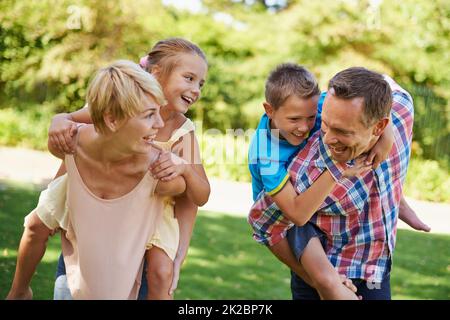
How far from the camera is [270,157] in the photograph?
2902mm

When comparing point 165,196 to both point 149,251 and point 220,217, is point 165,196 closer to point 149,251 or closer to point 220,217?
point 149,251

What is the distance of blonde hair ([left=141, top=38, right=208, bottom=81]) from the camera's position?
3.17 m

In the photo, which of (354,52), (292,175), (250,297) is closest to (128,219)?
(292,175)

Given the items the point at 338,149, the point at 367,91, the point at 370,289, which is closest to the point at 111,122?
the point at 338,149

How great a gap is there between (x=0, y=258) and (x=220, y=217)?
4372mm

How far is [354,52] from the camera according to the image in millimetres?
16953

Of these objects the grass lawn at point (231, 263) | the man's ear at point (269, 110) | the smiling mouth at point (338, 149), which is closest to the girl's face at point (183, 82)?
the man's ear at point (269, 110)

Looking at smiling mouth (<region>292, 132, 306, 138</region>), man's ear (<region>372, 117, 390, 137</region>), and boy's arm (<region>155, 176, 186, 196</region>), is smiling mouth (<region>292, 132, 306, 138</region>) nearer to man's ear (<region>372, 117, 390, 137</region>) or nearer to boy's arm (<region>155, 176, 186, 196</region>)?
man's ear (<region>372, 117, 390, 137</region>)

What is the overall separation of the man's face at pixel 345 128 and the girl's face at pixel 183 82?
2.56ft

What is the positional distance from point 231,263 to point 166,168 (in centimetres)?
521

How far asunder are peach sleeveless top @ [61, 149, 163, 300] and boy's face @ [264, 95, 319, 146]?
2.13 feet

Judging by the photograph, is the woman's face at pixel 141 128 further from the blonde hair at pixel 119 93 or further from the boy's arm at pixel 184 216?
the boy's arm at pixel 184 216

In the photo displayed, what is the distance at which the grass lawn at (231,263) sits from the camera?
6.47 metres

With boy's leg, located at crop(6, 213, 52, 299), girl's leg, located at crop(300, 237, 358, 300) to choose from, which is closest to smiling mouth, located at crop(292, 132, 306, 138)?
girl's leg, located at crop(300, 237, 358, 300)
